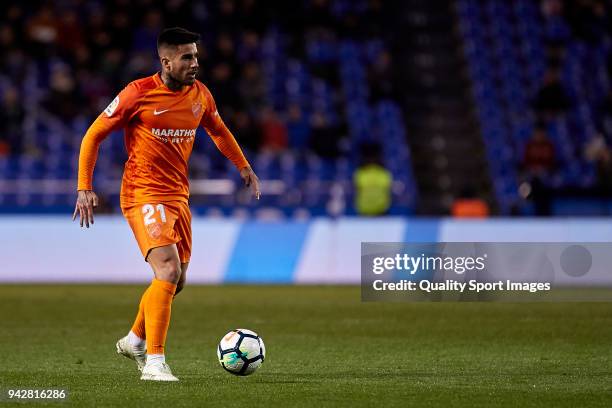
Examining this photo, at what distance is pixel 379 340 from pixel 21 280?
9111mm

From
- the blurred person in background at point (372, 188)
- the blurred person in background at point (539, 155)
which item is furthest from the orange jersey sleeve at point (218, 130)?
the blurred person in background at point (539, 155)

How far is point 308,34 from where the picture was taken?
25.9 m

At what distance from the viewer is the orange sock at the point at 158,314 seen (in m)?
8.17

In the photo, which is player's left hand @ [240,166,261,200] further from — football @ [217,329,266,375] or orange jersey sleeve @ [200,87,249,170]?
football @ [217,329,266,375]

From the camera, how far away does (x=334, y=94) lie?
82.1ft

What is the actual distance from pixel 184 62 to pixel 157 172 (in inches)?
31.4

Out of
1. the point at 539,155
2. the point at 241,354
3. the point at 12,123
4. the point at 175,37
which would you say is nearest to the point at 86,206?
the point at 175,37

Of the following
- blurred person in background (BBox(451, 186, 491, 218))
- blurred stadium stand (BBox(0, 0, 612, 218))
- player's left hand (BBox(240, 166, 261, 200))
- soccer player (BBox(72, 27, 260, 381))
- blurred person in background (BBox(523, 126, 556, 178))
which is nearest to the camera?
soccer player (BBox(72, 27, 260, 381))

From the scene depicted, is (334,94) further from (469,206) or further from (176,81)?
(176,81)

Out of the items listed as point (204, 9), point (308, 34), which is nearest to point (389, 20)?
point (308, 34)

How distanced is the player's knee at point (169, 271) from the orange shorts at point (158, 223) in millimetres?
139

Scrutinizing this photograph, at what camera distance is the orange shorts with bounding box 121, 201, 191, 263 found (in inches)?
326

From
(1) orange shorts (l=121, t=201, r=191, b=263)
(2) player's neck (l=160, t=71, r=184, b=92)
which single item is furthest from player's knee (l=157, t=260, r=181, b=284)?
(2) player's neck (l=160, t=71, r=184, b=92)

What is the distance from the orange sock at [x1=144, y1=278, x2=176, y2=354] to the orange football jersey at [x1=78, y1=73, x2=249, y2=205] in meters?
0.64
